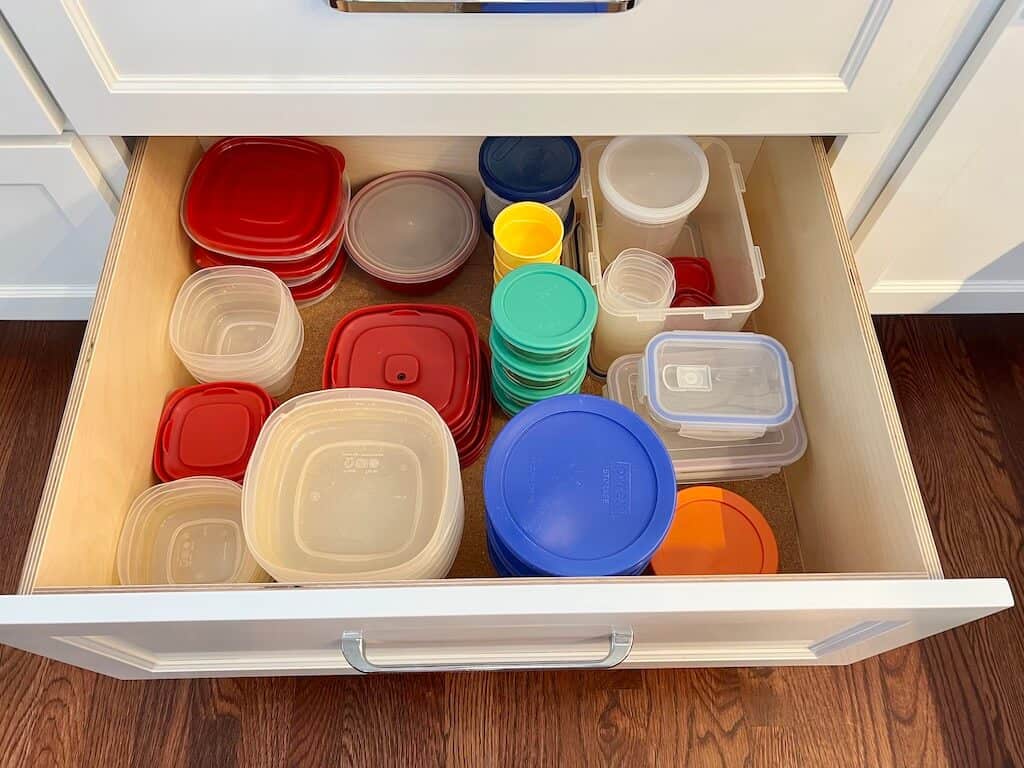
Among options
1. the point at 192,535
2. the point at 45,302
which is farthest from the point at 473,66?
the point at 45,302

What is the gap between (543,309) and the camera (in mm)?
792

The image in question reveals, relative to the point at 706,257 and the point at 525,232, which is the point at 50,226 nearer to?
the point at 525,232

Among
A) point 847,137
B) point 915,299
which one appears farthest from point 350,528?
point 915,299

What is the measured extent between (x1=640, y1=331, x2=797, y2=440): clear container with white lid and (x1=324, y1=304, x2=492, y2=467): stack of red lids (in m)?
0.18

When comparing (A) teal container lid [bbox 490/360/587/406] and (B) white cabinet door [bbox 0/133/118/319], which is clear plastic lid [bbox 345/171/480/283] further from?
(B) white cabinet door [bbox 0/133/118/319]

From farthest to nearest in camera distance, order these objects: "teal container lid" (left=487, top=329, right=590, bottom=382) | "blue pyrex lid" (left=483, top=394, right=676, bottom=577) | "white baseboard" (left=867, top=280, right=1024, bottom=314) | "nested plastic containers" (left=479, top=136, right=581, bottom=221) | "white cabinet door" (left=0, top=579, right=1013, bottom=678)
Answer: "white baseboard" (left=867, top=280, right=1024, bottom=314) → "nested plastic containers" (left=479, top=136, right=581, bottom=221) → "teal container lid" (left=487, top=329, right=590, bottom=382) → "blue pyrex lid" (left=483, top=394, right=676, bottom=577) → "white cabinet door" (left=0, top=579, right=1013, bottom=678)

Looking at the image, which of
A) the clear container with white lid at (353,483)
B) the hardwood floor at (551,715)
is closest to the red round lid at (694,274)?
the clear container with white lid at (353,483)

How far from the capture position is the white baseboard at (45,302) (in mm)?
1006

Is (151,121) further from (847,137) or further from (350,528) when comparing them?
(847,137)

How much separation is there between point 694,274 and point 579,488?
1.17 feet

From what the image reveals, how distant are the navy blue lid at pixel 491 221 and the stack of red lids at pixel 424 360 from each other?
0.44 feet

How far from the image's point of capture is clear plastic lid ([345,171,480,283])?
0.97 metres

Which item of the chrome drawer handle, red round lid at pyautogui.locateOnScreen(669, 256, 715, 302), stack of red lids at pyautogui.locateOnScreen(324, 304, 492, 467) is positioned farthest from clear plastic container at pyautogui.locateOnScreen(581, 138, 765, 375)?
the chrome drawer handle

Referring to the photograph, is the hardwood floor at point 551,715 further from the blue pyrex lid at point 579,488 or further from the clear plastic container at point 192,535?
the blue pyrex lid at point 579,488
